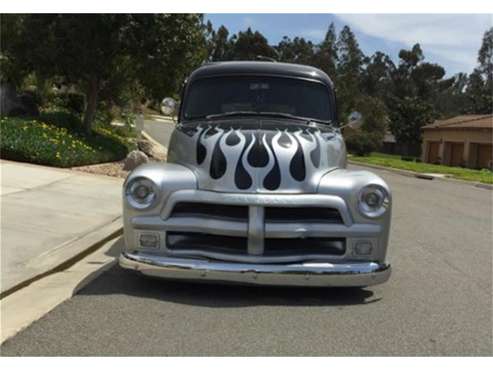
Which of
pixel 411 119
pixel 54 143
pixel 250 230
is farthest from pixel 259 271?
pixel 411 119

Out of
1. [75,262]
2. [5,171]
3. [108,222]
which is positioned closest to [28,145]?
[5,171]

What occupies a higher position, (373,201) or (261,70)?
(261,70)

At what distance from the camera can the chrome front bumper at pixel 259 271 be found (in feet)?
15.5

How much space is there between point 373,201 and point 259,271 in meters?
1.12

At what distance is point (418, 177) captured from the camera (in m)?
23.2

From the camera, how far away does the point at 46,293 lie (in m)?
5.07

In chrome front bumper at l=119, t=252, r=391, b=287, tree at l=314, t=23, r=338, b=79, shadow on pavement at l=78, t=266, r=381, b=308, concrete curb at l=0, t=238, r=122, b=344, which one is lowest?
concrete curb at l=0, t=238, r=122, b=344

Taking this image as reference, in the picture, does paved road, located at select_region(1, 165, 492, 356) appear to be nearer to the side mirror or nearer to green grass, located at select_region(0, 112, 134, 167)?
the side mirror

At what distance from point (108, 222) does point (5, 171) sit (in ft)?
12.9

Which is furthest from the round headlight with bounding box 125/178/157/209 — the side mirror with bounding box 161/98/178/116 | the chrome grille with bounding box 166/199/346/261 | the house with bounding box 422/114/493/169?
the house with bounding box 422/114/493/169

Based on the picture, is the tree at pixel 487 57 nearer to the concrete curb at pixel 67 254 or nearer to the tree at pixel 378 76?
the tree at pixel 378 76

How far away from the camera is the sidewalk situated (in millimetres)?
5902

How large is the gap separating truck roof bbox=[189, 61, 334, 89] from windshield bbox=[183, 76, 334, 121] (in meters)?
0.06

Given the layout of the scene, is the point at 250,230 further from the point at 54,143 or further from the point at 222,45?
the point at 222,45
